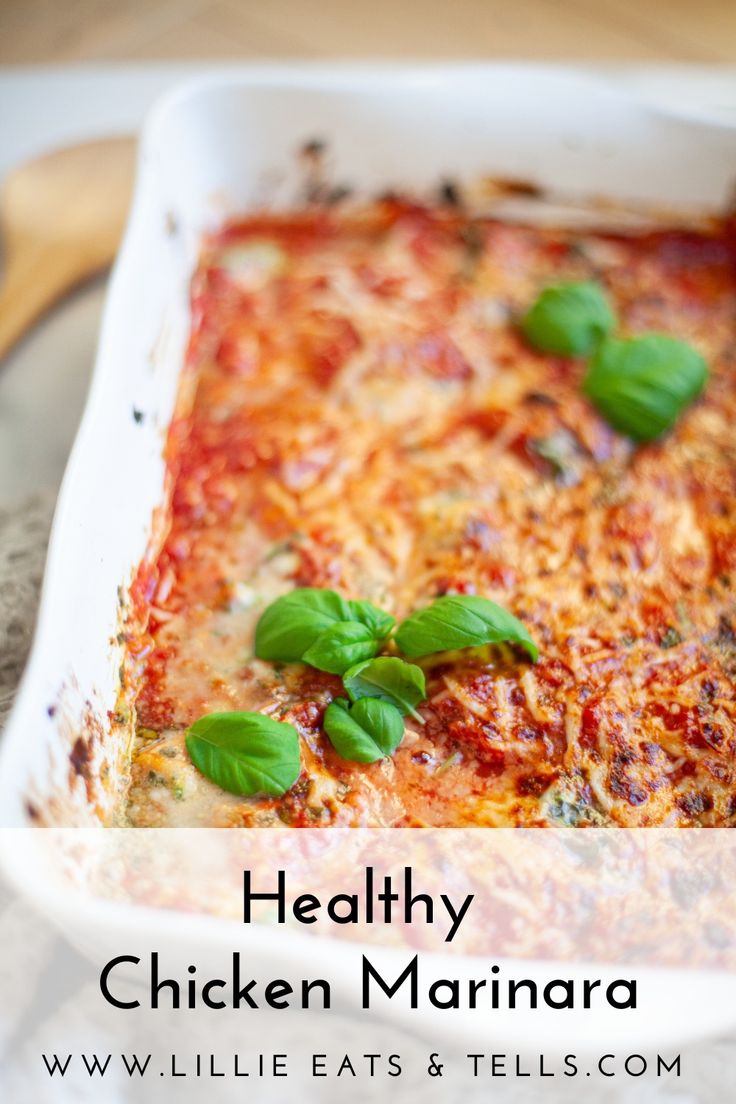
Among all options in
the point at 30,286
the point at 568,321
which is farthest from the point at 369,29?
the point at 568,321

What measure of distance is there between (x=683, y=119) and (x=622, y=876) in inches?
70.1

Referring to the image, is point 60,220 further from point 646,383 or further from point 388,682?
point 388,682

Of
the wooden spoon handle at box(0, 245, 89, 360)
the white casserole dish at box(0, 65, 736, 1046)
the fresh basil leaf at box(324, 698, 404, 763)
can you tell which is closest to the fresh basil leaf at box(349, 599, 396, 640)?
the fresh basil leaf at box(324, 698, 404, 763)

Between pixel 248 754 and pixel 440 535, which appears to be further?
pixel 440 535

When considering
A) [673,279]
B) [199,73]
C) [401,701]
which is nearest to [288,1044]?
[401,701]

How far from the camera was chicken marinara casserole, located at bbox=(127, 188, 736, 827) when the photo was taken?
70.3 inches

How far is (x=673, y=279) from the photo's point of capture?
2674mm

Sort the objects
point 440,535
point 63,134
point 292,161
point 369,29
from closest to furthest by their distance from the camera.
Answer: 1. point 440,535
2. point 292,161
3. point 63,134
4. point 369,29

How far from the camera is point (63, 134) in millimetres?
3117

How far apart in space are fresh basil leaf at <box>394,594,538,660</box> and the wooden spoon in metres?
1.46

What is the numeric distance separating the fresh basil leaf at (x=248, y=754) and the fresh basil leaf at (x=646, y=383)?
100cm

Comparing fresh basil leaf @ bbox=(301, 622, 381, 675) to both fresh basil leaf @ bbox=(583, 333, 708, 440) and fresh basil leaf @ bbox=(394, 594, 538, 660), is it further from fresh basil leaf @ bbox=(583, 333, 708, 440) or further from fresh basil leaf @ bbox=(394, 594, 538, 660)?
fresh basil leaf @ bbox=(583, 333, 708, 440)

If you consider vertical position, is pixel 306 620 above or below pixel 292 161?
below

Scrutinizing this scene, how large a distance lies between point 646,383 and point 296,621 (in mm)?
922
